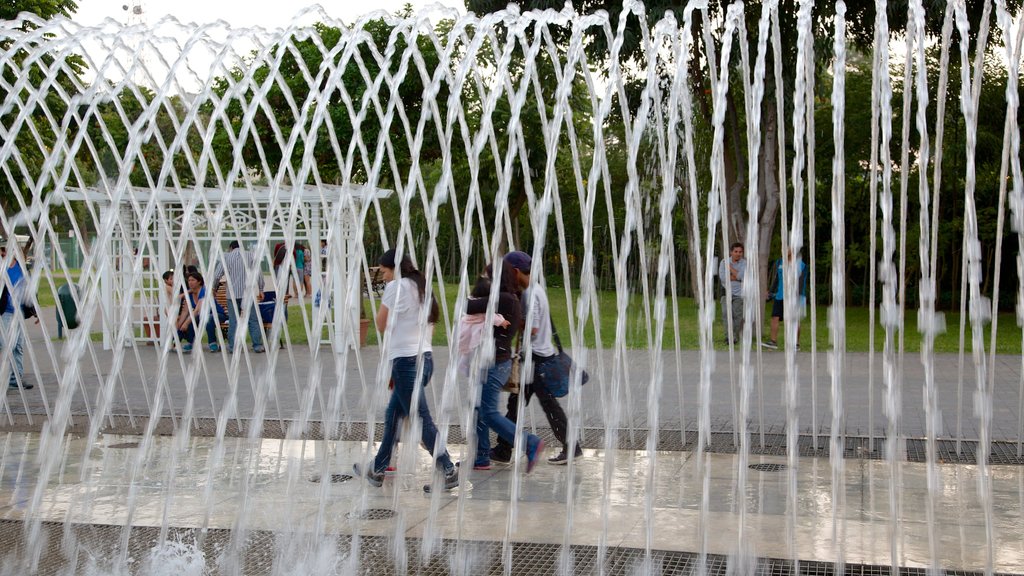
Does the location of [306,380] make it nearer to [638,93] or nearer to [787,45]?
[638,93]

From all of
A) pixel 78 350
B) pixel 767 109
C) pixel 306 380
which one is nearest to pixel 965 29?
pixel 78 350

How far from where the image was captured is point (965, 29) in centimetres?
611

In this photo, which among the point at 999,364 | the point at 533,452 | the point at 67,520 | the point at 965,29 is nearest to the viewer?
the point at 67,520

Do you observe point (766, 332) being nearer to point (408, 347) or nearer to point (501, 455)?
point (501, 455)

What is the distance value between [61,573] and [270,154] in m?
17.5

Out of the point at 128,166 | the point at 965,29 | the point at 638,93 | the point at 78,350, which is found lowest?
the point at 78,350

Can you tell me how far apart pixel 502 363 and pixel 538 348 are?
0.39 meters

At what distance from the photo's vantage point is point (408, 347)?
6.36 m

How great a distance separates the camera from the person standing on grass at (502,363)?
666 cm

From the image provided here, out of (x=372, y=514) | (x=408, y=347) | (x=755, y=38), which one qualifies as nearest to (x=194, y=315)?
(x=408, y=347)

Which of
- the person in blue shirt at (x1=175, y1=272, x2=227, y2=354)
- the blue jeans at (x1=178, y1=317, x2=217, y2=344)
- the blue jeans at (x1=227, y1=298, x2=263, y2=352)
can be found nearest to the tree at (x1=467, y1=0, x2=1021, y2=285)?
the blue jeans at (x1=227, y1=298, x2=263, y2=352)

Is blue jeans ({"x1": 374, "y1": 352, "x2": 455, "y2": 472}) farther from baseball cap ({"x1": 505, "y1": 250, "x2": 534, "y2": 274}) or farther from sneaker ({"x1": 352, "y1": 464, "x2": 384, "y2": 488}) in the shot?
baseball cap ({"x1": 505, "y1": 250, "x2": 534, "y2": 274})

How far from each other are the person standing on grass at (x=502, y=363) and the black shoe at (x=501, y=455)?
35cm

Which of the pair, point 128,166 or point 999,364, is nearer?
point 128,166
